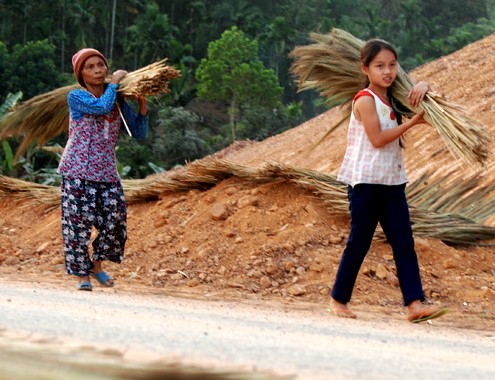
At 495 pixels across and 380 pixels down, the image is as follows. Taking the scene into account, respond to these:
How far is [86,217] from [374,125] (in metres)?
1.92

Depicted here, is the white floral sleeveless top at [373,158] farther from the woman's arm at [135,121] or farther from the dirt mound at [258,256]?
the woman's arm at [135,121]

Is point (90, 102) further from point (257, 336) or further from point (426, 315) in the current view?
point (257, 336)

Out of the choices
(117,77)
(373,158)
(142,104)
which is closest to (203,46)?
(117,77)

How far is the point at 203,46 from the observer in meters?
49.9

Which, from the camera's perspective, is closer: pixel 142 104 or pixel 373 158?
pixel 373 158

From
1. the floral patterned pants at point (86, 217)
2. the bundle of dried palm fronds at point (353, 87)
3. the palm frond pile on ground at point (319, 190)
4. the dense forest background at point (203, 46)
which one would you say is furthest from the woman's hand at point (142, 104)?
the dense forest background at point (203, 46)

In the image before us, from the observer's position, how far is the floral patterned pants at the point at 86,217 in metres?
5.52

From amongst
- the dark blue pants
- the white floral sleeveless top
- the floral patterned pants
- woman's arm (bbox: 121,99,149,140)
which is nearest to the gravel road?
the dark blue pants

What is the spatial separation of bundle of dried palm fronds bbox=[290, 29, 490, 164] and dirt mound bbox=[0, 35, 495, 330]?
52cm

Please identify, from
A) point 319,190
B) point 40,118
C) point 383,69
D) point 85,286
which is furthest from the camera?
point 319,190

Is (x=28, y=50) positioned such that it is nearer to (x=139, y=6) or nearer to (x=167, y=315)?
(x=139, y=6)

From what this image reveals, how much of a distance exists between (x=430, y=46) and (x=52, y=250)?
45866 mm

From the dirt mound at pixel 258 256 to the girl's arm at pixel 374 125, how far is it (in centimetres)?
117

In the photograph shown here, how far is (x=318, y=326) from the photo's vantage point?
407 cm
